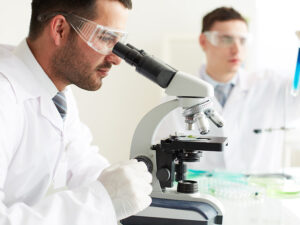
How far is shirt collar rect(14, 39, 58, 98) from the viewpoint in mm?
1500

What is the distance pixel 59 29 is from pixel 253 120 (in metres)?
1.81

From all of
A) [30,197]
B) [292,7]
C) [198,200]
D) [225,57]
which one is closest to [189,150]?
[198,200]

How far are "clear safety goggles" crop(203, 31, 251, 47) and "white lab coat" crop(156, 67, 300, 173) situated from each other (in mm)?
314

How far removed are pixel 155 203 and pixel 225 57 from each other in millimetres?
1850

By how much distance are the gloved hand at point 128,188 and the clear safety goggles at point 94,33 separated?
552mm

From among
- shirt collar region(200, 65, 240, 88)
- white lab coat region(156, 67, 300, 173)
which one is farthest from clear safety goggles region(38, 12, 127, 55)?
A: shirt collar region(200, 65, 240, 88)

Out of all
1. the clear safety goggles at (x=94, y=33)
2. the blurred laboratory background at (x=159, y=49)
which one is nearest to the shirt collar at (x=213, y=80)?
the blurred laboratory background at (x=159, y=49)

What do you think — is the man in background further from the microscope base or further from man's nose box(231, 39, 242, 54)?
the microscope base

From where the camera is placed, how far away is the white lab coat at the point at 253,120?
2.71 m

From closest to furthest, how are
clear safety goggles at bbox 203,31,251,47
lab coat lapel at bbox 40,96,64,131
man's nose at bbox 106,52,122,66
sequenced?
lab coat lapel at bbox 40,96,64,131
man's nose at bbox 106,52,122,66
clear safety goggles at bbox 203,31,251,47

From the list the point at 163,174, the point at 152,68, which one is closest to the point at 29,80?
the point at 152,68

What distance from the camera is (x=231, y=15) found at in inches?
111

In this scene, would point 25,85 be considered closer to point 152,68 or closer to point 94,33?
point 94,33

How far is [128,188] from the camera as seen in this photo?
1.13m
